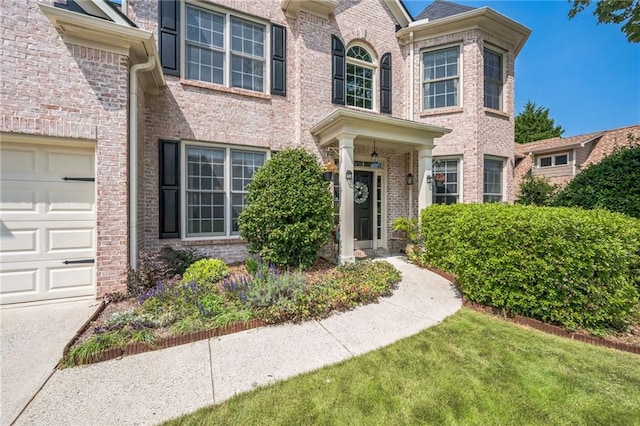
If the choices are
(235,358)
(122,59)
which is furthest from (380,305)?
(122,59)

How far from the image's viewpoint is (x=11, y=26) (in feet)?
13.4

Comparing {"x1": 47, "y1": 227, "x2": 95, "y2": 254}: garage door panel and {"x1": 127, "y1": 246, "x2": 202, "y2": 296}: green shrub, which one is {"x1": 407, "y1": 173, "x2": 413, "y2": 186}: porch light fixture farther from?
{"x1": 47, "y1": 227, "x2": 95, "y2": 254}: garage door panel

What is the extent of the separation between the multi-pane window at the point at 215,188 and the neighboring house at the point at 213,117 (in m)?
0.03

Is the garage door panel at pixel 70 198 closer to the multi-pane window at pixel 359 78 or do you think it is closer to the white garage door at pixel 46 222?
the white garage door at pixel 46 222

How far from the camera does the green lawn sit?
2363 millimetres

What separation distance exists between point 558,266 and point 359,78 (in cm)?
694

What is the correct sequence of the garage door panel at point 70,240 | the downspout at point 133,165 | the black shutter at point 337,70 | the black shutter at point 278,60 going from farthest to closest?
the black shutter at point 337,70 < the black shutter at point 278,60 < the downspout at point 133,165 < the garage door panel at point 70,240

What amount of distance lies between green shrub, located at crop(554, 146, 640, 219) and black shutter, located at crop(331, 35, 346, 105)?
22.1ft

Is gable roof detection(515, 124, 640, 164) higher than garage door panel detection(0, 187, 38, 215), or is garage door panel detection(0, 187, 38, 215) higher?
gable roof detection(515, 124, 640, 164)

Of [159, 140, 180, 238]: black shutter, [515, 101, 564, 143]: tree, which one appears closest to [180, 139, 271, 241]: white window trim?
[159, 140, 180, 238]: black shutter

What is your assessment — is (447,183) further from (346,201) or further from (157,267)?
(157,267)

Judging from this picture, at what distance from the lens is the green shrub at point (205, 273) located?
4965 mm

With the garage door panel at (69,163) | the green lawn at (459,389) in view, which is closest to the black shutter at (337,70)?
the garage door panel at (69,163)

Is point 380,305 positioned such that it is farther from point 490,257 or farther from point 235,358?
point 235,358
